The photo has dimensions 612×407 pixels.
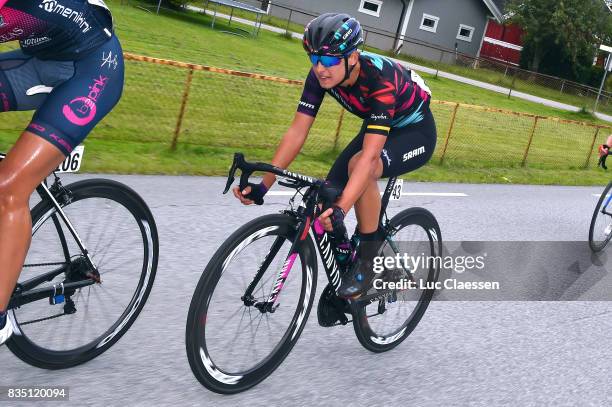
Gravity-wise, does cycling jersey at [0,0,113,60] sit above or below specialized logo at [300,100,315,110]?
above

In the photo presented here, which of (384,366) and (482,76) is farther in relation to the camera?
(482,76)

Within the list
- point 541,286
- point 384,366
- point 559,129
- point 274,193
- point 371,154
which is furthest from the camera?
point 559,129

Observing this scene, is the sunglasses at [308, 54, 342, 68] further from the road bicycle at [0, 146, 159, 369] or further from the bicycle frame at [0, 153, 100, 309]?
the bicycle frame at [0, 153, 100, 309]

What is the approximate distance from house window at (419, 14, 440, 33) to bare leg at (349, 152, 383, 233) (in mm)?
46292

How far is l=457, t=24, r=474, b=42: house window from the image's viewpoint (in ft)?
168

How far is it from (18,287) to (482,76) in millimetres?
38835

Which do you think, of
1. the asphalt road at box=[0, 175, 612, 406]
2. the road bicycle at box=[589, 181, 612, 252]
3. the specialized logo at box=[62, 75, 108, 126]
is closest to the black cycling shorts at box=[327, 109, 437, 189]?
the asphalt road at box=[0, 175, 612, 406]

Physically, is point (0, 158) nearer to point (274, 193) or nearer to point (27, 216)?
point (27, 216)

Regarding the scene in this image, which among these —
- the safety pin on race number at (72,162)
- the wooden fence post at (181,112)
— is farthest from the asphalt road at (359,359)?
the wooden fence post at (181,112)

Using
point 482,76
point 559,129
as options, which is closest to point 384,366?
point 559,129

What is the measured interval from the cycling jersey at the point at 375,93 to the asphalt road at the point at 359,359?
1.42 m

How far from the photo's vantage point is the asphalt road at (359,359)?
3.76 m

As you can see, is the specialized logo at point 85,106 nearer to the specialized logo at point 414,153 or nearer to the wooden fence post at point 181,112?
the specialized logo at point 414,153

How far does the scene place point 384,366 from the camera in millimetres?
4605
